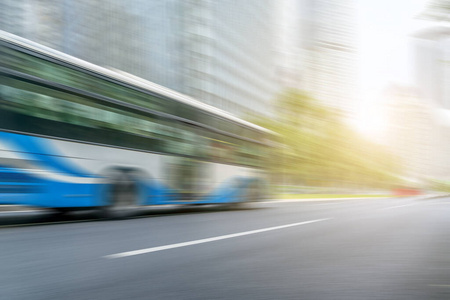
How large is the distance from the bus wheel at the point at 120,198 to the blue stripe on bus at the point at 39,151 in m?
1.04

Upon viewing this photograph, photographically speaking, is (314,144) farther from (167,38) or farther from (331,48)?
(331,48)

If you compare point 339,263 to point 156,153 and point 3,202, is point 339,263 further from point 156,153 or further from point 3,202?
point 156,153

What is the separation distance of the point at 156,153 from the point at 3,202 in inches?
149

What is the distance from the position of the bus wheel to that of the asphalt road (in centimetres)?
168

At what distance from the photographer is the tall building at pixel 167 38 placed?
44.9 m

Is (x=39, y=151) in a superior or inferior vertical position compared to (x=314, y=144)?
inferior

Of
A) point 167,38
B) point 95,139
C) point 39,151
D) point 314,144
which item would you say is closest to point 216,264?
point 39,151

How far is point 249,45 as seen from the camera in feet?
268

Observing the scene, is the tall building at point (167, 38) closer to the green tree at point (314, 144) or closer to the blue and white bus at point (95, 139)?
the green tree at point (314, 144)

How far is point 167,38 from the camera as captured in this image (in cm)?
6159

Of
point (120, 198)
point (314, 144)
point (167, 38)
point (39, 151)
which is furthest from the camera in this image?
point (167, 38)

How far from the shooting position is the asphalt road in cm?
336

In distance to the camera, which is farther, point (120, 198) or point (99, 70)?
point (120, 198)

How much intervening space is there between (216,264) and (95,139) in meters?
5.06
